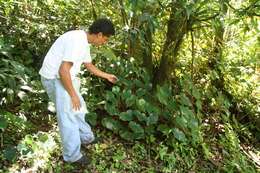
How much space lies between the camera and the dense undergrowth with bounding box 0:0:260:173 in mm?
4746

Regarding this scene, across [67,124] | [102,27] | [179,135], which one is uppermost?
[102,27]

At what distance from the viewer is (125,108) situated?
Result: 5559 millimetres

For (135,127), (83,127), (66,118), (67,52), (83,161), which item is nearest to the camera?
(67,52)

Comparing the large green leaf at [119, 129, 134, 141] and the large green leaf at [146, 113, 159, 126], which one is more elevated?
the large green leaf at [146, 113, 159, 126]

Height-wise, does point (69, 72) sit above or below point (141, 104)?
above

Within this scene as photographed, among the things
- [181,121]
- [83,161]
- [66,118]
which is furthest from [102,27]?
[181,121]

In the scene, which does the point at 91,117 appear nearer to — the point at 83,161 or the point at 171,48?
the point at 83,161

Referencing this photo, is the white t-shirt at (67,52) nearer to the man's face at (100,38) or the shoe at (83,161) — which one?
the man's face at (100,38)

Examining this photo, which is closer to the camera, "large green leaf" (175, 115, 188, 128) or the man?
the man

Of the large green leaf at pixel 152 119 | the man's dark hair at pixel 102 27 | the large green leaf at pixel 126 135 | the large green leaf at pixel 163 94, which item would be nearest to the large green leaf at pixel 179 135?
the large green leaf at pixel 152 119

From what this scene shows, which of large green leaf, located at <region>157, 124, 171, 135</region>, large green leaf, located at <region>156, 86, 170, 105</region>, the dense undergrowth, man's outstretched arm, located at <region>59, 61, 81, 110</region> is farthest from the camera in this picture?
large green leaf, located at <region>156, 86, 170, 105</region>

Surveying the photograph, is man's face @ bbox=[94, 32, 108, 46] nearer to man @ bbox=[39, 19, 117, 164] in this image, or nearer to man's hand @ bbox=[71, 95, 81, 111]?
man @ bbox=[39, 19, 117, 164]

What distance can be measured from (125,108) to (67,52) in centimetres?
178

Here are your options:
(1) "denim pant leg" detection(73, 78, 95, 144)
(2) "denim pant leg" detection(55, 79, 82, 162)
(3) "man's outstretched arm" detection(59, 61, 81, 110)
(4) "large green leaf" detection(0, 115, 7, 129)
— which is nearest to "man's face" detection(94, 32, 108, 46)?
(3) "man's outstretched arm" detection(59, 61, 81, 110)
